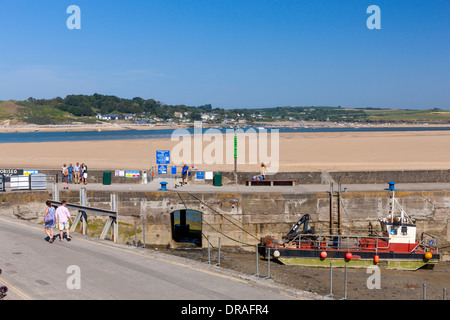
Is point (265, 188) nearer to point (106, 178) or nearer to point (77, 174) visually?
point (106, 178)

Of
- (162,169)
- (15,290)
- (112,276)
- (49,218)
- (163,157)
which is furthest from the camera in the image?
(162,169)

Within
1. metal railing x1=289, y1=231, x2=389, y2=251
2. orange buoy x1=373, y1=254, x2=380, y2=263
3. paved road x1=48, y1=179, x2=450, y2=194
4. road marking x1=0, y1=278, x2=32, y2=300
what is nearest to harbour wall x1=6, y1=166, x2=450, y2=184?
paved road x1=48, y1=179, x2=450, y2=194

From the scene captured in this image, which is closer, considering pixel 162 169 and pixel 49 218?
pixel 49 218

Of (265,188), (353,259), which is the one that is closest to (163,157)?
(265,188)

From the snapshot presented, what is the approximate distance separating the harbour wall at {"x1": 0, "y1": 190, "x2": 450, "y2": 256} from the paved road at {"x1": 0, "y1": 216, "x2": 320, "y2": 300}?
21.9 feet

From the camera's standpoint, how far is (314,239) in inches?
813

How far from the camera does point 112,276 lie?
12000 mm

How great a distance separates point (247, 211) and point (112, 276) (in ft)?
35.1

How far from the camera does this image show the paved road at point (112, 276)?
10820 mm

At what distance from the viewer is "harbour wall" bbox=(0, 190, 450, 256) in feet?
71.8

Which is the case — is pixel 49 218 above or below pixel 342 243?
above

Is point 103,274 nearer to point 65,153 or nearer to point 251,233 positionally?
point 251,233
